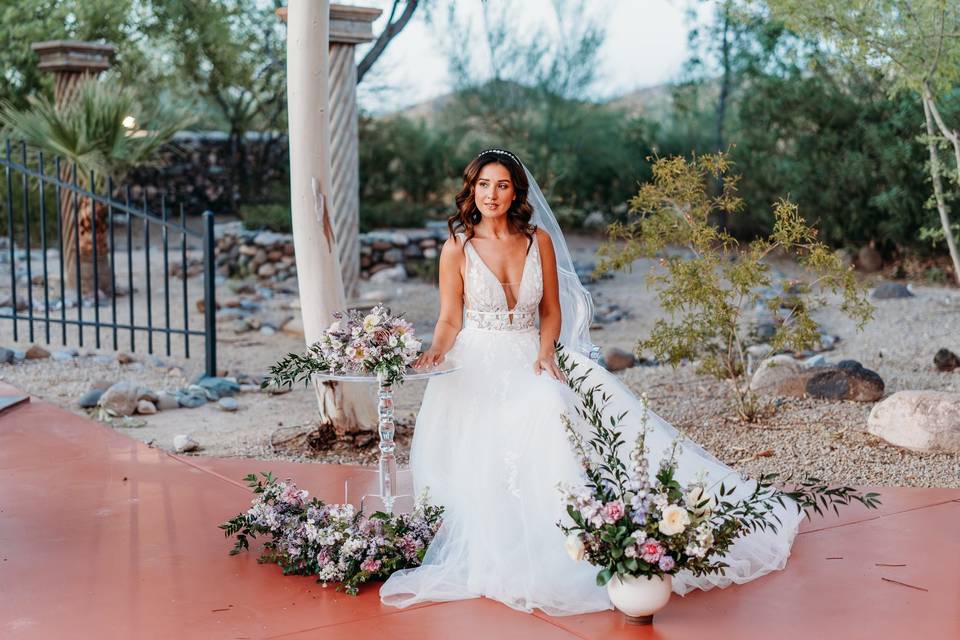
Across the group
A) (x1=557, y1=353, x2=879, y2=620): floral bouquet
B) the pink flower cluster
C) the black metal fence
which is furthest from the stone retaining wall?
(x1=557, y1=353, x2=879, y2=620): floral bouquet

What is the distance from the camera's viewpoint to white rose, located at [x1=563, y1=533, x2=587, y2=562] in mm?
3307

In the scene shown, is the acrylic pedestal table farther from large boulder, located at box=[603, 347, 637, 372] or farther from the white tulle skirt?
large boulder, located at box=[603, 347, 637, 372]

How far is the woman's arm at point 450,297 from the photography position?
4426 millimetres

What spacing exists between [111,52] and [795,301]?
8.05 m

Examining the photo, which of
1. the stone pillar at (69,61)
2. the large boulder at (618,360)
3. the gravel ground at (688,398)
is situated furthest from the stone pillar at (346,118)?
the stone pillar at (69,61)

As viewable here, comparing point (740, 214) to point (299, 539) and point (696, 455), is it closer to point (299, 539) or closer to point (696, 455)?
point (696, 455)

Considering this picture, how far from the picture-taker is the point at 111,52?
439 inches

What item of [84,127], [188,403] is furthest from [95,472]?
[84,127]

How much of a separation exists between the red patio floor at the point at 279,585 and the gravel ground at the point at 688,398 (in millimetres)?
621

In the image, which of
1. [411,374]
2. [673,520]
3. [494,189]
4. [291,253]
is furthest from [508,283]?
[291,253]

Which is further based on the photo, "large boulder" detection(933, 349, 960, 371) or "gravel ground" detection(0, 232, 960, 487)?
"large boulder" detection(933, 349, 960, 371)

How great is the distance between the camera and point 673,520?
10.5 ft

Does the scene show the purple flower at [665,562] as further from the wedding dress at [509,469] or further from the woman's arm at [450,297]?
the woman's arm at [450,297]

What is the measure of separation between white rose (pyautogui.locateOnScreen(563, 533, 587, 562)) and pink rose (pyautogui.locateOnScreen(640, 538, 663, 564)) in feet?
0.63
